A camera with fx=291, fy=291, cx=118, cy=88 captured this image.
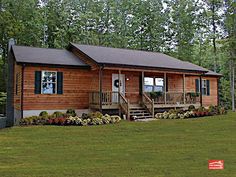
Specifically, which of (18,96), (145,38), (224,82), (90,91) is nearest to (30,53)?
(18,96)

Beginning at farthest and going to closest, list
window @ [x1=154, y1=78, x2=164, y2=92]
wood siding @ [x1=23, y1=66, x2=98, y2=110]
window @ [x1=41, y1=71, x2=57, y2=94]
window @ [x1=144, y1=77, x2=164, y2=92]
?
window @ [x1=154, y1=78, x2=164, y2=92] → window @ [x1=144, y1=77, x2=164, y2=92] → window @ [x1=41, y1=71, x2=57, y2=94] → wood siding @ [x1=23, y1=66, x2=98, y2=110]

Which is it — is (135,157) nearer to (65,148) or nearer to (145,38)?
(65,148)

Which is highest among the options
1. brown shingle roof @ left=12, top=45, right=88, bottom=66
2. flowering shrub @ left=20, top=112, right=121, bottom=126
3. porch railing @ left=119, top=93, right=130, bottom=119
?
brown shingle roof @ left=12, top=45, right=88, bottom=66

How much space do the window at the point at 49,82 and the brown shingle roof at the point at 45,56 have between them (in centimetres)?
64

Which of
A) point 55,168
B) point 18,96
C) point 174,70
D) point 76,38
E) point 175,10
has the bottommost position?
point 55,168

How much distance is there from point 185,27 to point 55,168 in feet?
98.1

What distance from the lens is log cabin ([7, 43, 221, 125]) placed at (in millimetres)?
15711

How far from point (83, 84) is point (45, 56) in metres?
2.76

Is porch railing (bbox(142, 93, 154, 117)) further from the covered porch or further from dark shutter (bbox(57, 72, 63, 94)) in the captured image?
dark shutter (bbox(57, 72, 63, 94))

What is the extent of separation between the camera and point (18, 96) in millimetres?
16422

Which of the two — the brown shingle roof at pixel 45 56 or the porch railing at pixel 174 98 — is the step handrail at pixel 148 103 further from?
the brown shingle roof at pixel 45 56

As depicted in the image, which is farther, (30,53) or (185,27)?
(185,27)

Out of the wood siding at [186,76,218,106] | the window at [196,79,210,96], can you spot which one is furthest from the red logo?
the window at [196,79,210,96]

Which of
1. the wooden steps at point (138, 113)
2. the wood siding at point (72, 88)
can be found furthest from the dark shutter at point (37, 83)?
→ the wooden steps at point (138, 113)
